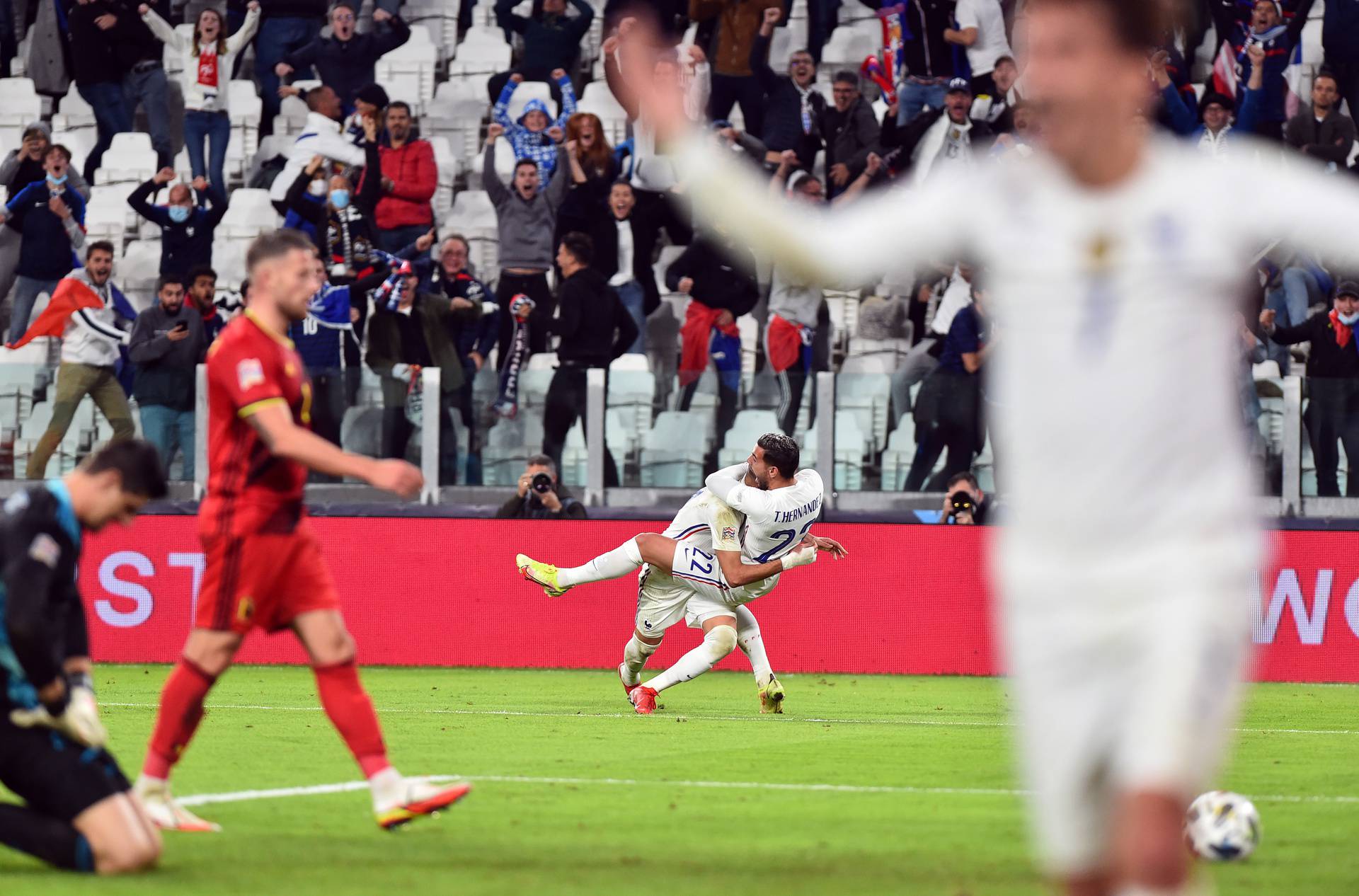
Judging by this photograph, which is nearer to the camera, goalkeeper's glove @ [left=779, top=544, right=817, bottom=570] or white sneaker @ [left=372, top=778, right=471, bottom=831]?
white sneaker @ [left=372, top=778, right=471, bottom=831]

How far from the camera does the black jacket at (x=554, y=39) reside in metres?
22.5

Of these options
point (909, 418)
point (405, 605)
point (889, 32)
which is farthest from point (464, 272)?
point (889, 32)

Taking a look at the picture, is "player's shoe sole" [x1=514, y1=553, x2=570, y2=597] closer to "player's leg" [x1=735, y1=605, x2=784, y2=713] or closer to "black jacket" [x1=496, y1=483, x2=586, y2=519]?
"player's leg" [x1=735, y1=605, x2=784, y2=713]

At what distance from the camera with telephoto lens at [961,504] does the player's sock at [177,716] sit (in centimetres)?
1060

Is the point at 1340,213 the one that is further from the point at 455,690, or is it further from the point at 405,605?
the point at 405,605

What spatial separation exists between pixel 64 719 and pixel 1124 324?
Answer: 419 cm

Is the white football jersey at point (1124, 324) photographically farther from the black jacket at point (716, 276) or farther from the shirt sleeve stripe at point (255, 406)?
the black jacket at point (716, 276)

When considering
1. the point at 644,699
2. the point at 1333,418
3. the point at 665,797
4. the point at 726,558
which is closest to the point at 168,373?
the point at 726,558

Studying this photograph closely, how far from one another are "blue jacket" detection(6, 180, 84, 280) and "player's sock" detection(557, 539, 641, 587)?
817 centimetres

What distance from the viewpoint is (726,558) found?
1401cm

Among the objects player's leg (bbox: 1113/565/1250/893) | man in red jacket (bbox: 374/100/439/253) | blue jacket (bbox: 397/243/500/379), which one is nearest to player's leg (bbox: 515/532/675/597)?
blue jacket (bbox: 397/243/500/379)

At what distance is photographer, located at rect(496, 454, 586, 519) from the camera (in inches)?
680

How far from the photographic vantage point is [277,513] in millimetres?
7496

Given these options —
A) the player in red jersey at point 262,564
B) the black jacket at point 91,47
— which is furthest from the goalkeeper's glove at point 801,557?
the black jacket at point 91,47
